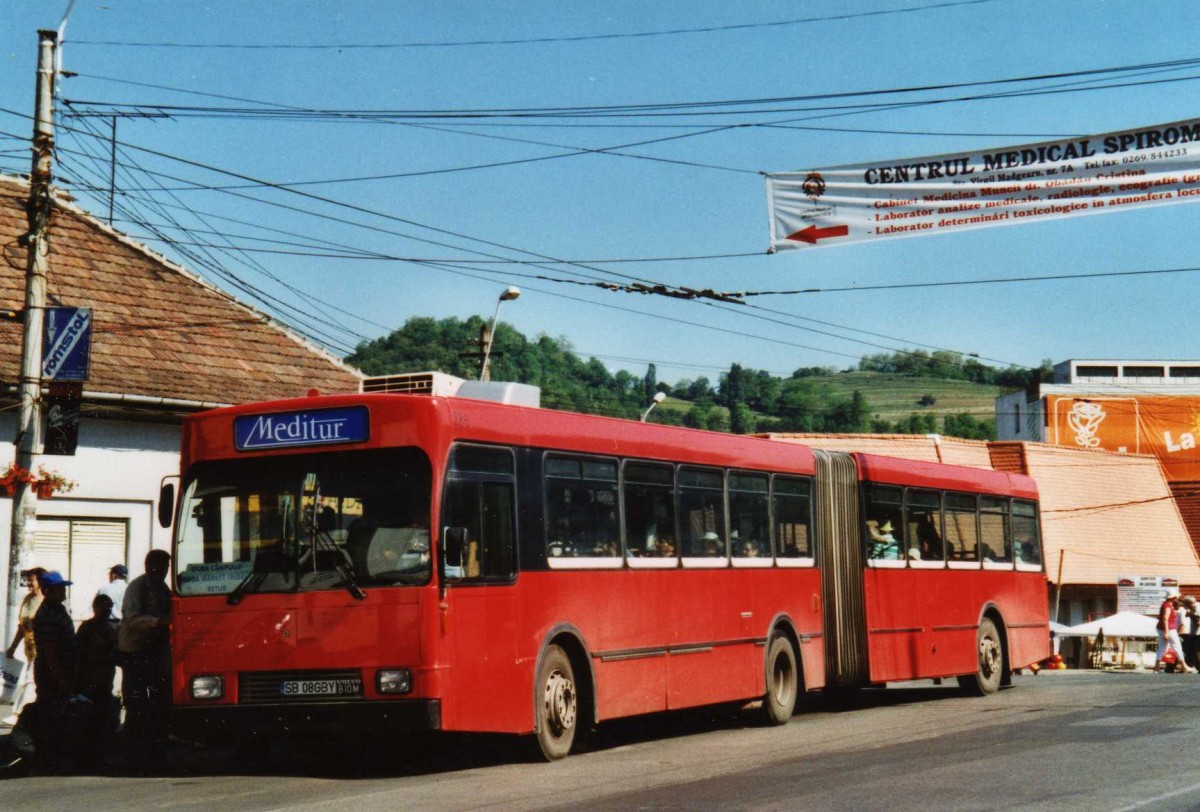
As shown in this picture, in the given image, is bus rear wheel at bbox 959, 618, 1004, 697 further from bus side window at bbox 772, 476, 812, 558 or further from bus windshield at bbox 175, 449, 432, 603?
bus windshield at bbox 175, 449, 432, 603

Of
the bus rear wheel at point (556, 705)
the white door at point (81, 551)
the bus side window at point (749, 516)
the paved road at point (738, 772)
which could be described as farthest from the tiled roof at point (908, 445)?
the bus rear wheel at point (556, 705)

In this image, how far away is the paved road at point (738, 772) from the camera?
10.4m

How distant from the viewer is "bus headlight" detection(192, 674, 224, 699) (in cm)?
1238

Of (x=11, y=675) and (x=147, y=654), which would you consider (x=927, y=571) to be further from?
(x=11, y=675)

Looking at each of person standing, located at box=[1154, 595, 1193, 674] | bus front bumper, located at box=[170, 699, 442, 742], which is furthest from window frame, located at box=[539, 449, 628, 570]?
person standing, located at box=[1154, 595, 1193, 674]

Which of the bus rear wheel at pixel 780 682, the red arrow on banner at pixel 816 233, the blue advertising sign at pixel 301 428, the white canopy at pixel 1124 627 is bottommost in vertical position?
the white canopy at pixel 1124 627

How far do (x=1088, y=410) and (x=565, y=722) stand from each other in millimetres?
77531

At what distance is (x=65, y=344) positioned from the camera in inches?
650

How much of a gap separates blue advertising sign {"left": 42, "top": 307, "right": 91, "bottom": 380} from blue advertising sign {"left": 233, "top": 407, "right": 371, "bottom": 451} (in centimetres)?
433

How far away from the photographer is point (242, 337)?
25.3 metres

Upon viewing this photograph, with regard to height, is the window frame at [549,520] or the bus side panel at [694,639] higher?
the window frame at [549,520]

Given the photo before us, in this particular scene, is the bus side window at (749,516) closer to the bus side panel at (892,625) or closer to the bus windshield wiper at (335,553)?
the bus side panel at (892,625)

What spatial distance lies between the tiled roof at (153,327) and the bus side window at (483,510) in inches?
373

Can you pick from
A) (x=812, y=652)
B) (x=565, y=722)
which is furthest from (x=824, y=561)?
(x=565, y=722)
